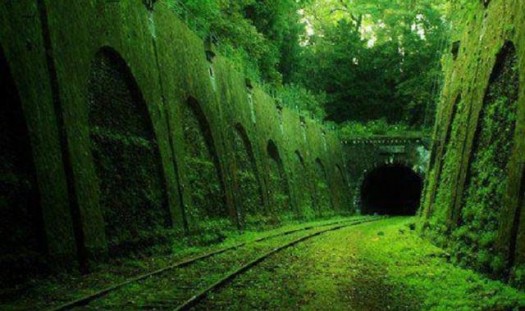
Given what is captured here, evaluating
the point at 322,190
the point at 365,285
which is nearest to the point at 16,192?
the point at 365,285

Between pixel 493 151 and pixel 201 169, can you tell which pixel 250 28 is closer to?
pixel 201 169

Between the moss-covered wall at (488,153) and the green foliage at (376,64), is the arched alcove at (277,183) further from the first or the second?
the green foliage at (376,64)

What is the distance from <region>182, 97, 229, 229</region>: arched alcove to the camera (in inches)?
559

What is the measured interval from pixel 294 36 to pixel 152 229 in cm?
3022

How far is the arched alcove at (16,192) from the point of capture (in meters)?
6.91

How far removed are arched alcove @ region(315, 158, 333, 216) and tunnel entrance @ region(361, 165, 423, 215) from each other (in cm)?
783

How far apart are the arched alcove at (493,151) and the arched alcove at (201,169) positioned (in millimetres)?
7239

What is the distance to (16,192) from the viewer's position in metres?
7.13

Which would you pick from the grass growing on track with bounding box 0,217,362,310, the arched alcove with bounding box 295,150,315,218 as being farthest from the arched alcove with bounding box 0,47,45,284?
the arched alcove with bounding box 295,150,315,218

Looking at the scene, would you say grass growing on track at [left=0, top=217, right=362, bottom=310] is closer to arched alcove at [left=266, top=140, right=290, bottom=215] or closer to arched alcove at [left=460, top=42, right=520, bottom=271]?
arched alcove at [left=460, top=42, right=520, bottom=271]

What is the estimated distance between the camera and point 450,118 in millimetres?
15211

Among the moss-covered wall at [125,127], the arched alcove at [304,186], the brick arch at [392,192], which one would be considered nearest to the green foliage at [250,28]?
the moss-covered wall at [125,127]

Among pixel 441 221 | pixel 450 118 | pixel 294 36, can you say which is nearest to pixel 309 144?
pixel 294 36

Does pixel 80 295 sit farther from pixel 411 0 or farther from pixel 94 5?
pixel 411 0
